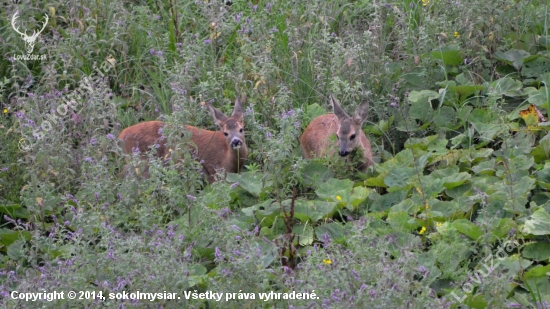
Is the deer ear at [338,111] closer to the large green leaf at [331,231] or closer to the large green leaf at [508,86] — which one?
the large green leaf at [508,86]

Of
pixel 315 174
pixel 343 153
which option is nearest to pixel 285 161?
pixel 315 174

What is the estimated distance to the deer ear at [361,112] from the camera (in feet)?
25.3

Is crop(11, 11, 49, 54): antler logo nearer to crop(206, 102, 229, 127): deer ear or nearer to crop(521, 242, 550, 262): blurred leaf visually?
crop(206, 102, 229, 127): deer ear

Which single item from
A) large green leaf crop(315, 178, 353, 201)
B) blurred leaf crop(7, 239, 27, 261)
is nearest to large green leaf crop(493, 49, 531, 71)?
large green leaf crop(315, 178, 353, 201)

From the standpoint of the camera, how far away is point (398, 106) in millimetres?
7949

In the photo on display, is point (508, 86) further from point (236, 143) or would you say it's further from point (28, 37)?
point (28, 37)

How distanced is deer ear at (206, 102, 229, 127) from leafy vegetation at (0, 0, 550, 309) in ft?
0.70

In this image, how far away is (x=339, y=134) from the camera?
752cm

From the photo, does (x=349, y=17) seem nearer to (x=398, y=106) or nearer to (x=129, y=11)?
(x=398, y=106)

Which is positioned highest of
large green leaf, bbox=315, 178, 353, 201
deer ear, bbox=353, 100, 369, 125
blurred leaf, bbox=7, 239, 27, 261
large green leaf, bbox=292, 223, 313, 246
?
deer ear, bbox=353, 100, 369, 125

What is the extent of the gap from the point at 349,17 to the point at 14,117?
11.3ft

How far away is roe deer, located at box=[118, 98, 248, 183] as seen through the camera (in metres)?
7.90

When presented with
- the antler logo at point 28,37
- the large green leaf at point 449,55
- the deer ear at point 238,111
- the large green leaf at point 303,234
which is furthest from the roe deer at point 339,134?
the antler logo at point 28,37

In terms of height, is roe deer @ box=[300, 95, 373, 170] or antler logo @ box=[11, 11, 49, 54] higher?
antler logo @ box=[11, 11, 49, 54]
